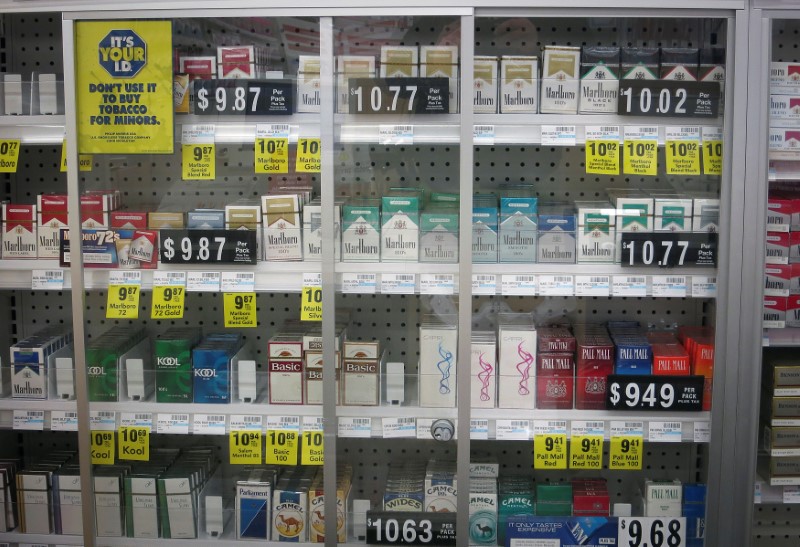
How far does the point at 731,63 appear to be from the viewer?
7.64 ft

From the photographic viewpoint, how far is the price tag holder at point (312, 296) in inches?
99.7

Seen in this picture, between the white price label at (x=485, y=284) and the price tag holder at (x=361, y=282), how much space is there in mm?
318

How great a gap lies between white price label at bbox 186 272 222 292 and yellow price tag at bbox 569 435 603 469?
1.26m

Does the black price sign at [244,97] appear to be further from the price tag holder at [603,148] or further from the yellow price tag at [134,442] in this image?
the yellow price tag at [134,442]

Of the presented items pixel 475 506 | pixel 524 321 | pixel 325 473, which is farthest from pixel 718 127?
pixel 325 473

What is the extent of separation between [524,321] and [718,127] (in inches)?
34.4

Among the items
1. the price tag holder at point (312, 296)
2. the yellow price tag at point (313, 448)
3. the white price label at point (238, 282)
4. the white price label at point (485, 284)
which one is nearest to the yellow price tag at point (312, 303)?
the price tag holder at point (312, 296)

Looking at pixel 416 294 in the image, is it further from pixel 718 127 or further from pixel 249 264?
pixel 718 127

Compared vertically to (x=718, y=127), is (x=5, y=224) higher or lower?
lower

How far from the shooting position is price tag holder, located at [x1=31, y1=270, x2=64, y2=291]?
102 inches

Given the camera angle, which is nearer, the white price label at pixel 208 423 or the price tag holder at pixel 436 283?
the price tag holder at pixel 436 283

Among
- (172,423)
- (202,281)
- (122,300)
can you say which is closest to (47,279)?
(122,300)

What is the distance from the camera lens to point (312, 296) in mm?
2533

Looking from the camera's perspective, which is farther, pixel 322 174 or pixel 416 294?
pixel 416 294
